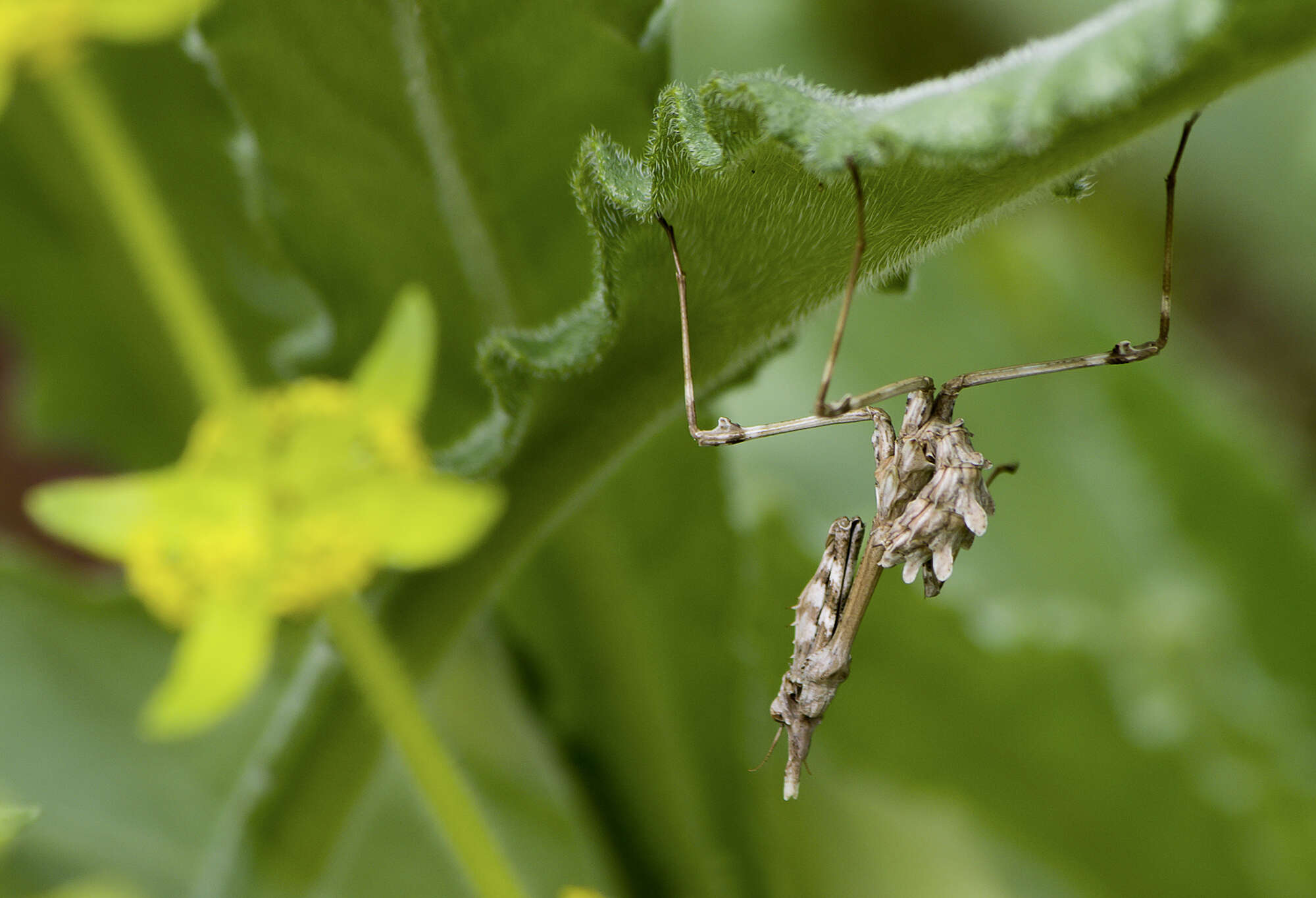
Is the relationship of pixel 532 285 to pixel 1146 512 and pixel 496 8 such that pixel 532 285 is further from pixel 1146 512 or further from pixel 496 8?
pixel 1146 512

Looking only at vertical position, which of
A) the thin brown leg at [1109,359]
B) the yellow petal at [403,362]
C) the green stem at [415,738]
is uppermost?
the yellow petal at [403,362]

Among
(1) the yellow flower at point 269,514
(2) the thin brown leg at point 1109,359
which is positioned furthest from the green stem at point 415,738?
(2) the thin brown leg at point 1109,359

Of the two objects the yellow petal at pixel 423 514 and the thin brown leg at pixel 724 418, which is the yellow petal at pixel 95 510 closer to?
the yellow petal at pixel 423 514

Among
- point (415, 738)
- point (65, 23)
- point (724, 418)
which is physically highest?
point (65, 23)

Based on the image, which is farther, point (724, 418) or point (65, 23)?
point (724, 418)

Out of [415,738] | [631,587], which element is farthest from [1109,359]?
[415,738]

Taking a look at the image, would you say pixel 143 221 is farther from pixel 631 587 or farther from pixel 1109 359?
pixel 1109 359
